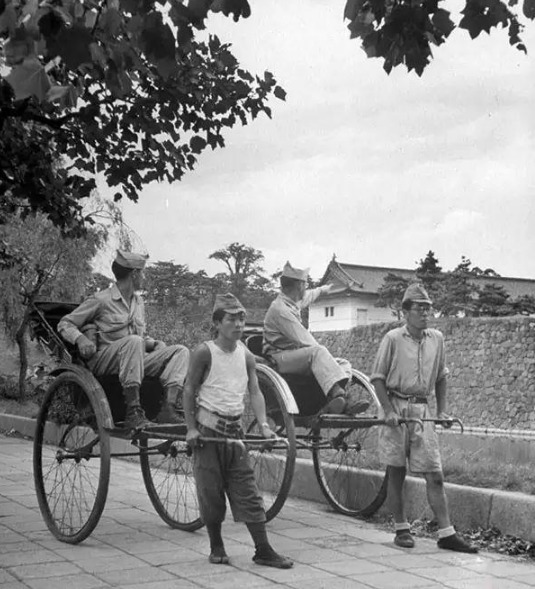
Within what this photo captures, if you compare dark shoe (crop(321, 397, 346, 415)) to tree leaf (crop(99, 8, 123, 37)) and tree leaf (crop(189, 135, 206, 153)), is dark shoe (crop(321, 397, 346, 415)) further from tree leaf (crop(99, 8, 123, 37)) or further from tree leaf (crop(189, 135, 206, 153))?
tree leaf (crop(99, 8, 123, 37))

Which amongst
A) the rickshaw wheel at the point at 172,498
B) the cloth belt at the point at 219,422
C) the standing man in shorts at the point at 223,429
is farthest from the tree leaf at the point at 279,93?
the cloth belt at the point at 219,422

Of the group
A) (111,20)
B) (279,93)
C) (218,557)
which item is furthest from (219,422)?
(279,93)

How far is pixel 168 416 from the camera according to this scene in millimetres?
6645

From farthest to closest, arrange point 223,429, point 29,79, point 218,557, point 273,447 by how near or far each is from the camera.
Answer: point 273,447, point 223,429, point 218,557, point 29,79

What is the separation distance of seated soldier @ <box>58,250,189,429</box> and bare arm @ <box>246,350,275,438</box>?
69 centimetres

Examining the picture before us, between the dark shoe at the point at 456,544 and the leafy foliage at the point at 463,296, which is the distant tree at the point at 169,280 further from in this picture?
the dark shoe at the point at 456,544

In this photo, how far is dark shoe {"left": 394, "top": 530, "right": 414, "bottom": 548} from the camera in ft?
20.5

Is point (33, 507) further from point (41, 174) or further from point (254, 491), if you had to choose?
point (41, 174)

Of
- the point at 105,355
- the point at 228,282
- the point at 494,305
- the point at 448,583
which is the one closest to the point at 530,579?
the point at 448,583

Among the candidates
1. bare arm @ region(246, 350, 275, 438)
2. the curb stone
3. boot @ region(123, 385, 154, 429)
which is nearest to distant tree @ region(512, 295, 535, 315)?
the curb stone

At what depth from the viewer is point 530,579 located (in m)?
5.37

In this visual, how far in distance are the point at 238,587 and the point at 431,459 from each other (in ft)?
5.73

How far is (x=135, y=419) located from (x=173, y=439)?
0.28 meters

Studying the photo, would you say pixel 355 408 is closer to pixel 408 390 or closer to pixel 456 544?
pixel 408 390
